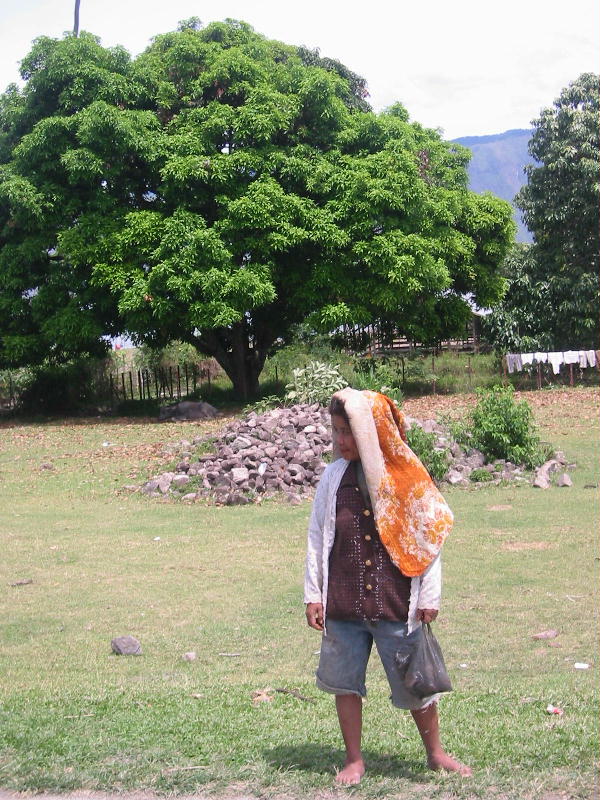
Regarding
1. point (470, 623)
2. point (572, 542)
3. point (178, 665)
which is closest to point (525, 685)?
point (470, 623)

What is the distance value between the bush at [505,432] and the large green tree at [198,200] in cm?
915

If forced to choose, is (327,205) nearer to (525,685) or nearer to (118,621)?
(118,621)

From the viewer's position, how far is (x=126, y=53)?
972 inches

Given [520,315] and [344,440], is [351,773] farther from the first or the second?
[520,315]

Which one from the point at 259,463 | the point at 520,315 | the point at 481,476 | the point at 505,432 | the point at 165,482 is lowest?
the point at 481,476

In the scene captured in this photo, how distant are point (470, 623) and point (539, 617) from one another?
1.79 ft

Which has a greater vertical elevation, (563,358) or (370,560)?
(563,358)

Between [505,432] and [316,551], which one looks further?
[505,432]

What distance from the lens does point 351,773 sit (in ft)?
13.0

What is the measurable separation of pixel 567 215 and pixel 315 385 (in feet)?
50.9

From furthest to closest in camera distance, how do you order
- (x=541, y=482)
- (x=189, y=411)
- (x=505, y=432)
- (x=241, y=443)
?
(x=189, y=411) → (x=241, y=443) → (x=505, y=432) → (x=541, y=482)

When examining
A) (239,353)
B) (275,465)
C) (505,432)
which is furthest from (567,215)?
(275,465)

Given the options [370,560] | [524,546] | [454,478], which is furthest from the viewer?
[454,478]


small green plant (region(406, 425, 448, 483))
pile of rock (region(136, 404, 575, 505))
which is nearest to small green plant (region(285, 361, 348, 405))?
pile of rock (region(136, 404, 575, 505))
